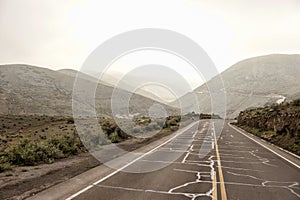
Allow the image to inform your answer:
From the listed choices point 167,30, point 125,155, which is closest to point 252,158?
point 125,155

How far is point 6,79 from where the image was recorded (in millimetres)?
99312

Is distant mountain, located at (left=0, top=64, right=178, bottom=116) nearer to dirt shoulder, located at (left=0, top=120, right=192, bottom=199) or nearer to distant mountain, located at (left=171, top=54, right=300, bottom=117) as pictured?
distant mountain, located at (left=171, top=54, right=300, bottom=117)

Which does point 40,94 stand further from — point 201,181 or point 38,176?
point 201,181

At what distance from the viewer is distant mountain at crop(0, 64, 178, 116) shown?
250ft

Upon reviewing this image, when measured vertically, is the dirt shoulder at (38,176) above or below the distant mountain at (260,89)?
below

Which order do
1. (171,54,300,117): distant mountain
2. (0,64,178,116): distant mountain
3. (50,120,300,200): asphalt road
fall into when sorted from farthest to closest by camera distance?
(171,54,300,117): distant mountain < (0,64,178,116): distant mountain < (50,120,300,200): asphalt road

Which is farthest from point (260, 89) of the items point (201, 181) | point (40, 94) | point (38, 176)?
point (38, 176)

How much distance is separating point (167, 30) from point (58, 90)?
81.3m

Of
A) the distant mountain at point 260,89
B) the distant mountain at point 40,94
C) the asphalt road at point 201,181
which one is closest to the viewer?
the asphalt road at point 201,181

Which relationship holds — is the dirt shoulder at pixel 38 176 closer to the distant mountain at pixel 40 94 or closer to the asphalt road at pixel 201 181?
the asphalt road at pixel 201 181

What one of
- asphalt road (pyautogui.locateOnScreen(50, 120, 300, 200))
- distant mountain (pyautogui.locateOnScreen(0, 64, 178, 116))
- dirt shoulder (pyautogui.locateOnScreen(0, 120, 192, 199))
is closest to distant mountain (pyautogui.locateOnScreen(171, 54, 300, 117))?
distant mountain (pyautogui.locateOnScreen(0, 64, 178, 116))

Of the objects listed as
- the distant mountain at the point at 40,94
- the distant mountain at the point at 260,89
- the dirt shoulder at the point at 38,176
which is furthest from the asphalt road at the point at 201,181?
the distant mountain at the point at 260,89

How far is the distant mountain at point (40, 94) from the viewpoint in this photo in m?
76.2

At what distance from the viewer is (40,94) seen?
89750 millimetres
